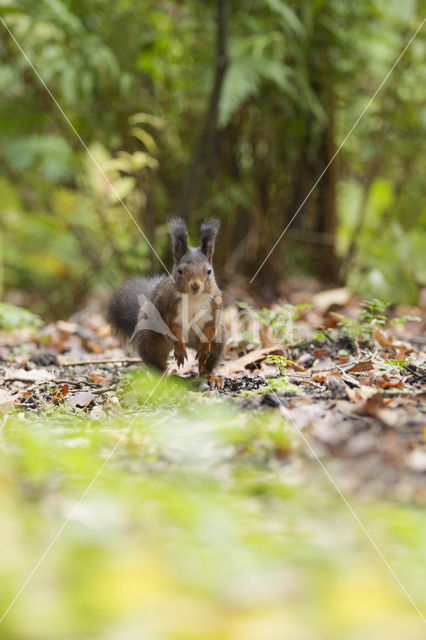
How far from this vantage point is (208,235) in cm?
245

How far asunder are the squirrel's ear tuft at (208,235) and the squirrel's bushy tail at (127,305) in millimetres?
364

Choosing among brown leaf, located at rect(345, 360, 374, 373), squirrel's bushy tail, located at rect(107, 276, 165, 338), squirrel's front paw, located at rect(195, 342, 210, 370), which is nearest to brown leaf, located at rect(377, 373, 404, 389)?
brown leaf, located at rect(345, 360, 374, 373)

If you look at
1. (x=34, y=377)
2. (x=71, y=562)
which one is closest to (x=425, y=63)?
(x=34, y=377)

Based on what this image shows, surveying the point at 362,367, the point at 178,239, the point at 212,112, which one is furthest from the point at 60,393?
the point at 212,112

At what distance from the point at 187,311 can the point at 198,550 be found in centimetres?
172

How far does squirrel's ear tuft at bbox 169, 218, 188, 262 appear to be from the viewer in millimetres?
2473

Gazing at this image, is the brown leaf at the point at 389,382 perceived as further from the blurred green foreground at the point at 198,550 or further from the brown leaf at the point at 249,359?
the blurred green foreground at the point at 198,550

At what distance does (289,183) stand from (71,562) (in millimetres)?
4487

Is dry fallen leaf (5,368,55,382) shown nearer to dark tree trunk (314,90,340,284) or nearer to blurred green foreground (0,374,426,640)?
blurred green foreground (0,374,426,640)

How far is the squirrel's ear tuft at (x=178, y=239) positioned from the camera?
247 cm

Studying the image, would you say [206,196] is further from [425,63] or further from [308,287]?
[425,63]

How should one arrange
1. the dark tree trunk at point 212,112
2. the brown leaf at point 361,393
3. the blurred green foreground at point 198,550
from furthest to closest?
the dark tree trunk at point 212,112
the brown leaf at point 361,393
the blurred green foreground at point 198,550

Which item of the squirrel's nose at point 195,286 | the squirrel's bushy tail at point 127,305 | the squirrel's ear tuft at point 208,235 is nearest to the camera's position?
the squirrel's nose at point 195,286

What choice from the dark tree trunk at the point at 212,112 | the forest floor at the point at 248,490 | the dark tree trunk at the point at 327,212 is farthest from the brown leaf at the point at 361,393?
the dark tree trunk at the point at 327,212
